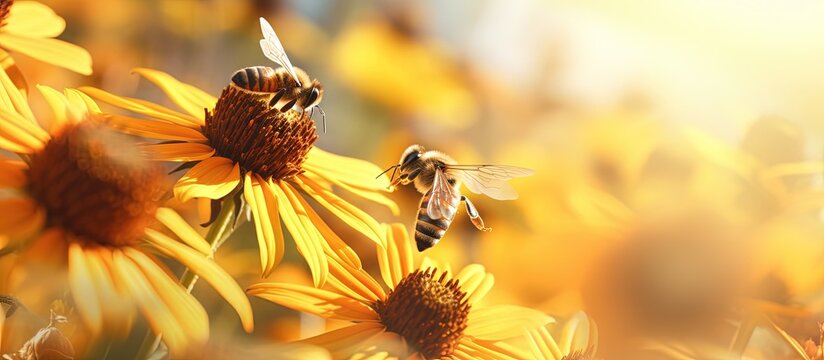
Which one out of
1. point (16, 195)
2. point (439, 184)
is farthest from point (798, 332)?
point (16, 195)

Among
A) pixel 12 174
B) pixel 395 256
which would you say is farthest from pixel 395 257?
pixel 12 174

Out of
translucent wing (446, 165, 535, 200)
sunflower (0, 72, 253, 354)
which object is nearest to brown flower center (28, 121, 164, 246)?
sunflower (0, 72, 253, 354)

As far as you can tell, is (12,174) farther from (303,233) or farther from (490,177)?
(490,177)

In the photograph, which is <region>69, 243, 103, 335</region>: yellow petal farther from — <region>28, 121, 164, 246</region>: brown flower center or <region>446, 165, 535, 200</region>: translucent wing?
<region>446, 165, 535, 200</region>: translucent wing

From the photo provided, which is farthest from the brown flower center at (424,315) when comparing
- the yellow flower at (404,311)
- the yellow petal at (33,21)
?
the yellow petal at (33,21)

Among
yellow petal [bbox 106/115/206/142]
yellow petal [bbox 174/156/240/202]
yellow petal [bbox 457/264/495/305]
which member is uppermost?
yellow petal [bbox 106/115/206/142]

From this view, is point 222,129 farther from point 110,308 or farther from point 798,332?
point 798,332

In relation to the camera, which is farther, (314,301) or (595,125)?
(595,125)
